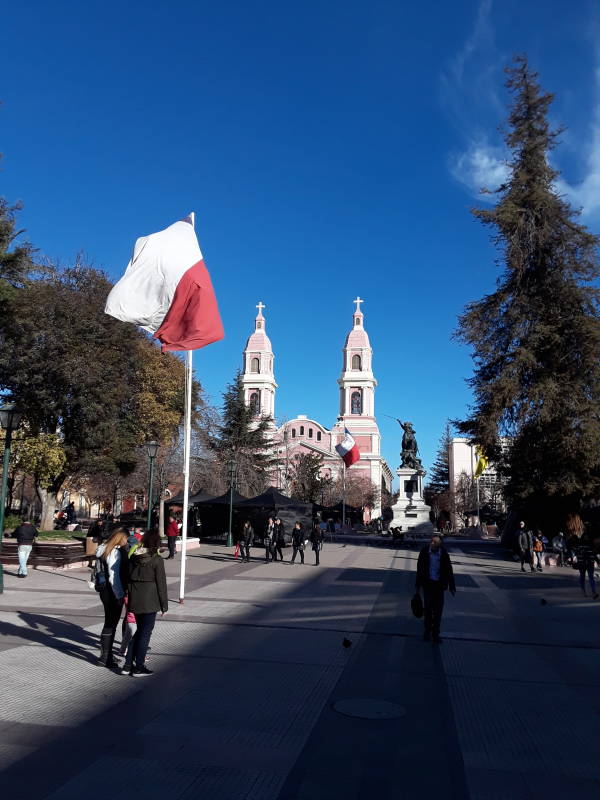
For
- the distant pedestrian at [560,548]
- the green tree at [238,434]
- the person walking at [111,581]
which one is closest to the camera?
the person walking at [111,581]

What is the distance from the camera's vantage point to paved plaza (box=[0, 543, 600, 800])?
474cm

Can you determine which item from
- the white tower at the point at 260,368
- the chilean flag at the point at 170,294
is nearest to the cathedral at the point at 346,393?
the white tower at the point at 260,368

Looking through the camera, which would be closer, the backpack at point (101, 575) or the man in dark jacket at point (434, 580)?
the backpack at point (101, 575)

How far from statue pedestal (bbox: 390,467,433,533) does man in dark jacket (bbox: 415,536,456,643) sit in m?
39.2

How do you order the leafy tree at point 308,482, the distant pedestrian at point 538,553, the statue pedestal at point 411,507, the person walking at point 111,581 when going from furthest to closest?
the leafy tree at point 308,482
the statue pedestal at point 411,507
the distant pedestrian at point 538,553
the person walking at point 111,581

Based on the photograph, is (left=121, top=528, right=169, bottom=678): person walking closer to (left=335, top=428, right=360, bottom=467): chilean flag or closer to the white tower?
(left=335, top=428, right=360, bottom=467): chilean flag

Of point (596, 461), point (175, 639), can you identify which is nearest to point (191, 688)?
point (175, 639)

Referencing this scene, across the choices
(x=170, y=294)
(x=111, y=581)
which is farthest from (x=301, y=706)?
(x=170, y=294)

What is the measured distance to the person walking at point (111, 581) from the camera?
305 inches

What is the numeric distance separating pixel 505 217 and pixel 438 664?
2628cm

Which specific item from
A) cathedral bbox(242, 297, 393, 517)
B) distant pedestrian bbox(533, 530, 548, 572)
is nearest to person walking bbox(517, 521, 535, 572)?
distant pedestrian bbox(533, 530, 548, 572)

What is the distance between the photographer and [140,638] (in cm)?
755

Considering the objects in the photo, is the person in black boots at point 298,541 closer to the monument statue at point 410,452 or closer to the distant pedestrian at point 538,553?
the distant pedestrian at point 538,553

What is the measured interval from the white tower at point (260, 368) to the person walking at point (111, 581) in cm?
9073
